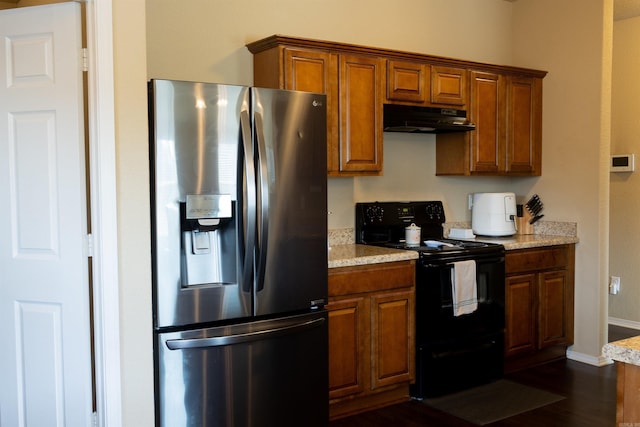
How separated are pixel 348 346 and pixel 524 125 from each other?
2459 mm

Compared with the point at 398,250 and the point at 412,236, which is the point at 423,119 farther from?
the point at 398,250

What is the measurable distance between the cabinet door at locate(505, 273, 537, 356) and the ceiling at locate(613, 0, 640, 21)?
8.50ft

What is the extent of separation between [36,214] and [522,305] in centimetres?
327

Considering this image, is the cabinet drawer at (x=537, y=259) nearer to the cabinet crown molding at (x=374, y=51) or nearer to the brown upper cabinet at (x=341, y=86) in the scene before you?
the brown upper cabinet at (x=341, y=86)

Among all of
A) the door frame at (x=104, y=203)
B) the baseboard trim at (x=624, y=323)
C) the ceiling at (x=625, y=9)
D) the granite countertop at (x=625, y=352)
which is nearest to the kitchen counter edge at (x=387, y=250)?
the door frame at (x=104, y=203)

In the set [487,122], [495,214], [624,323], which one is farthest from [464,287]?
[624,323]

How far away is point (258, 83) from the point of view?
11.7ft

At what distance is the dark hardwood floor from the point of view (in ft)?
10.8

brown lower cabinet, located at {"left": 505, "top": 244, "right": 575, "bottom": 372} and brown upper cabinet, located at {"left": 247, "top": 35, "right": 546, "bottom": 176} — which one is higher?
brown upper cabinet, located at {"left": 247, "top": 35, "right": 546, "bottom": 176}

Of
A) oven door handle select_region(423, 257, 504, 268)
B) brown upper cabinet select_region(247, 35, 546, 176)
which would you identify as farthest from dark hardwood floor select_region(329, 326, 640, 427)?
brown upper cabinet select_region(247, 35, 546, 176)

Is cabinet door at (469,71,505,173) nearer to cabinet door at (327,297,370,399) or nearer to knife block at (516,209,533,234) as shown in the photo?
knife block at (516,209,533,234)

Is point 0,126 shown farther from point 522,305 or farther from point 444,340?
point 522,305

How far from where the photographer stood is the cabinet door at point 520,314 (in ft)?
13.5

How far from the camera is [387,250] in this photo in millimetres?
3646
